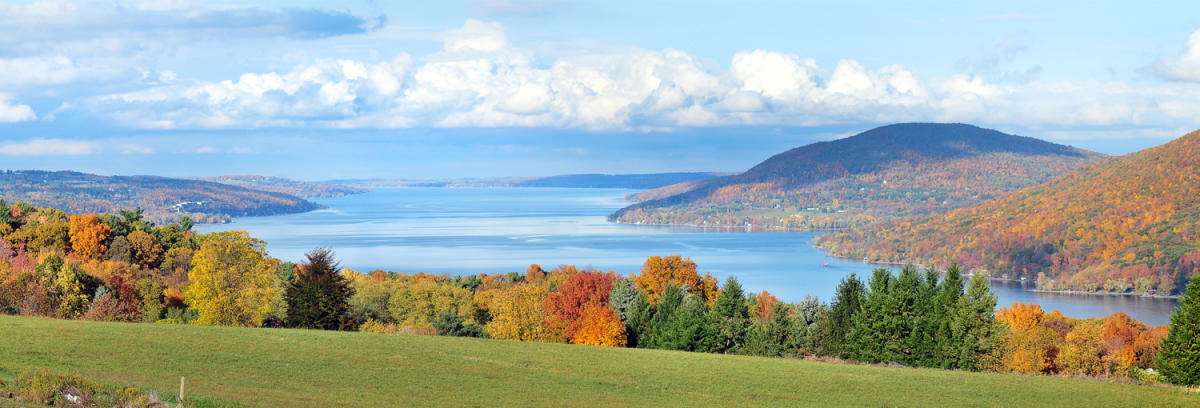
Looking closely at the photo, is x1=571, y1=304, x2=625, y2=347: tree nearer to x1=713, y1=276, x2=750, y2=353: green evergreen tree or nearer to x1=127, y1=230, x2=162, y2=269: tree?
x1=713, y1=276, x2=750, y2=353: green evergreen tree

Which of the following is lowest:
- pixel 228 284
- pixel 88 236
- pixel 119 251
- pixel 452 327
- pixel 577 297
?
pixel 452 327

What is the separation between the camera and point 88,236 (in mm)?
70000

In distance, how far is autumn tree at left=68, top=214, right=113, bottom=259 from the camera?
226 feet

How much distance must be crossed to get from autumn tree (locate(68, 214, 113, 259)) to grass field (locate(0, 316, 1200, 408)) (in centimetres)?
4357

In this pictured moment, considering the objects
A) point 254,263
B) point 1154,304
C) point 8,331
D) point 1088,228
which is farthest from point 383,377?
point 1088,228

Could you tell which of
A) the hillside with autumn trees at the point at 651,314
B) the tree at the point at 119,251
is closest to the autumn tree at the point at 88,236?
the tree at the point at 119,251

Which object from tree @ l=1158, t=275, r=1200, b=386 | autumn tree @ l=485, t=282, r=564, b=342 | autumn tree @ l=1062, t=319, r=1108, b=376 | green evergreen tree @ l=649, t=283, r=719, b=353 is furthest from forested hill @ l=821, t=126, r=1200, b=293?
autumn tree @ l=485, t=282, r=564, b=342

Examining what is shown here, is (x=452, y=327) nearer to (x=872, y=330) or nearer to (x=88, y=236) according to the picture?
(x=872, y=330)

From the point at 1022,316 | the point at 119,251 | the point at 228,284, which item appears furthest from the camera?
the point at 119,251

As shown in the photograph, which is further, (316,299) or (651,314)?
(651,314)

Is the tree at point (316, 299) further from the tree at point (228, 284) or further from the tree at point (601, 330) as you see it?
the tree at point (601, 330)

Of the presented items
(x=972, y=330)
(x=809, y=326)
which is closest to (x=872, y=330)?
(x=972, y=330)

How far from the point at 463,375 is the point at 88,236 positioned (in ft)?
188

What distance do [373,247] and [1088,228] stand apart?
137 meters
